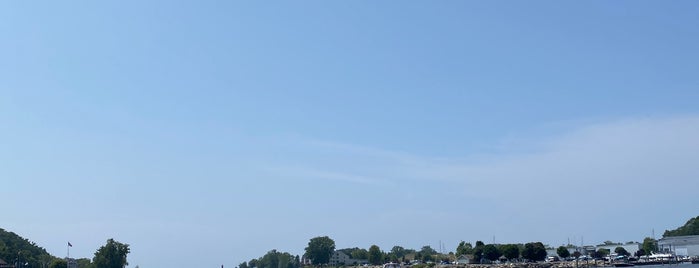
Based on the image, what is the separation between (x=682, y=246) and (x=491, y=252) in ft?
136

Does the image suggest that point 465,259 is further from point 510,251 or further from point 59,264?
point 59,264

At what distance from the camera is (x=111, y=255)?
447 ft

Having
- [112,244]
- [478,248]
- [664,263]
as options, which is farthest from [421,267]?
[112,244]

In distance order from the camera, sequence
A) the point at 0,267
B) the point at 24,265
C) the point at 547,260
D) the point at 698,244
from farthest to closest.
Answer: the point at 547,260, the point at 698,244, the point at 24,265, the point at 0,267

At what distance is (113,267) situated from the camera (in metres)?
136

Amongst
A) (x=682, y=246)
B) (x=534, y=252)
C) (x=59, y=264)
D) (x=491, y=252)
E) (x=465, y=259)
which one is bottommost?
(x=465, y=259)

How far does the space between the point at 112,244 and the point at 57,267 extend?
9647mm

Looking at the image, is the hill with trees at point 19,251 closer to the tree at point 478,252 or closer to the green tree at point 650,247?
the tree at point 478,252

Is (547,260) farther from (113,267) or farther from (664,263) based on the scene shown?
(113,267)

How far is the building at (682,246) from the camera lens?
17438 centimetres

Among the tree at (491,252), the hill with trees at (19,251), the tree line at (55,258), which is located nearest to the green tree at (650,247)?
the tree at (491,252)

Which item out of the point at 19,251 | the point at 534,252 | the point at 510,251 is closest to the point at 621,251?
the point at 534,252

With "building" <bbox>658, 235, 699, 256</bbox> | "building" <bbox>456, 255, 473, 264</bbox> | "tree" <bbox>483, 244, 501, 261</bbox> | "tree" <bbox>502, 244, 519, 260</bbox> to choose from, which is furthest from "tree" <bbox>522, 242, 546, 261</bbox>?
"building" <bbox>658, 235, 699, 256</bbox>

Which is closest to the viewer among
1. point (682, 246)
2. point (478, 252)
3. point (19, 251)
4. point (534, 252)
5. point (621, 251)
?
point (19, 251)
